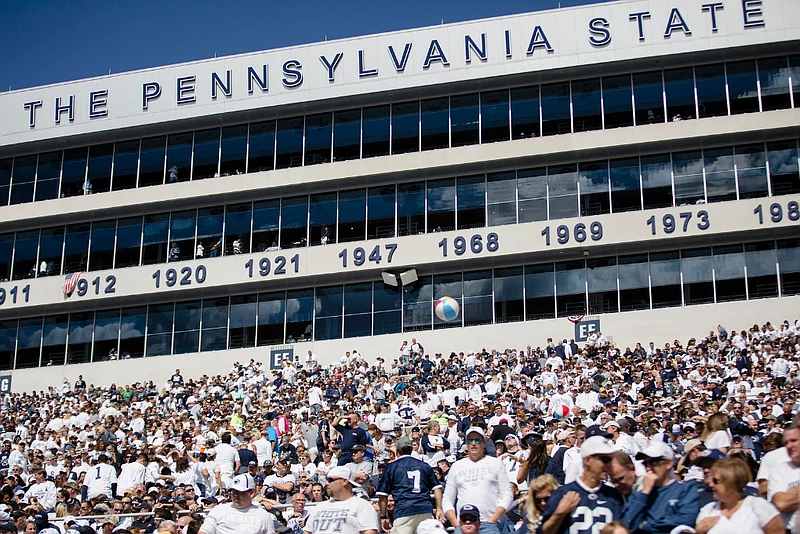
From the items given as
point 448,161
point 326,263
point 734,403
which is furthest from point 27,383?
point 734,403

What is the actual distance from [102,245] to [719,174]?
2352 cm

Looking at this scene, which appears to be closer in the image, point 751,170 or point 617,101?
point 751,170

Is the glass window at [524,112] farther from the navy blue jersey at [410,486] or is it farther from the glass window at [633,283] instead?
the navy blue jersey at [410,486]

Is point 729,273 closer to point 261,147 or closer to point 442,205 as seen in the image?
point 442,205

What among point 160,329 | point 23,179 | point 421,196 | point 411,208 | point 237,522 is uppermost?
point 23,179

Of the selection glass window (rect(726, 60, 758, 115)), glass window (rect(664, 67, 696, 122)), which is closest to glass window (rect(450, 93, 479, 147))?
glass window (rect(664, 67, 696, 122))

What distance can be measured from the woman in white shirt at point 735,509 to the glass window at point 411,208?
94.2 feet

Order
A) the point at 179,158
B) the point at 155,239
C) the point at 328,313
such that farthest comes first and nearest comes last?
the point at 179,158, the point at 155,239, the point at 328,313

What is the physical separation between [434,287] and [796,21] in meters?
15.3

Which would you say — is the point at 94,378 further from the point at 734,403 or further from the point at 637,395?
the point at 734,403

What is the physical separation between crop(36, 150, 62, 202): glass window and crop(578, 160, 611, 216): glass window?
2114 cm

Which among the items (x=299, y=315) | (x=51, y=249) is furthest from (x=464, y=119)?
(x=51, y=249)

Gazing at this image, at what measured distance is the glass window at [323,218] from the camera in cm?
3669

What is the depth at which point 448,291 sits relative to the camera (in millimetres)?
35219
